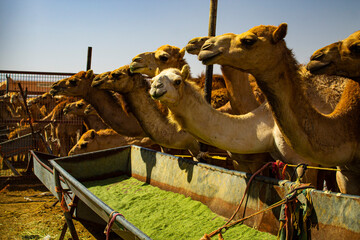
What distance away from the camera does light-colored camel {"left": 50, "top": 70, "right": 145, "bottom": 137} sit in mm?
7746

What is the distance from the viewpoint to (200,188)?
4.57 meters

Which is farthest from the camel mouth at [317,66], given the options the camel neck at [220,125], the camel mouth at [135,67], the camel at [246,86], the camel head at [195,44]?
the camel mouth at [135,67]

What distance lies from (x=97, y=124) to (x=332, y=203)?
30.9 ft

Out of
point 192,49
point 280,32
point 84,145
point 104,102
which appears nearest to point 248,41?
point 280,32

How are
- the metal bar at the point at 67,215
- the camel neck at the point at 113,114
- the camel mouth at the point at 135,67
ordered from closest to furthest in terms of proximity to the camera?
the metal bar at the point at 67,215 < the camel mouth at the point at 135,67 < the camel neck at the point at 113,114

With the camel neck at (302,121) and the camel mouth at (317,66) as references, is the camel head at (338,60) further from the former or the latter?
the camel neck at (302,121)

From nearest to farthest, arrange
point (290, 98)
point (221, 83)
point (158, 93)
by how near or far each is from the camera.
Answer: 1. point (290, 98)
2. point (158, 93)
3. point (221, 83)

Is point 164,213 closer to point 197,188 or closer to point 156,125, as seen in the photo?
point 197,188

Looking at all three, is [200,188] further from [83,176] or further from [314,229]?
[83,176]

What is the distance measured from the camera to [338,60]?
336 centimetres

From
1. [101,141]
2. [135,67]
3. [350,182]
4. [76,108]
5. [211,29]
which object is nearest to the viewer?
[350,182]

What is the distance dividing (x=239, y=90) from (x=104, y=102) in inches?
145

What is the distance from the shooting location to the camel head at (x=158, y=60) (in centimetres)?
679

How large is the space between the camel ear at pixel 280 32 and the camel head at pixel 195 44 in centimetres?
189
